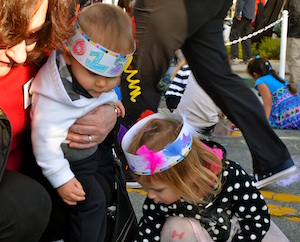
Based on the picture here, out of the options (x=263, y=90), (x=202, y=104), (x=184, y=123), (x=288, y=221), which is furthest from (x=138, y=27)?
(x=263, y=90)

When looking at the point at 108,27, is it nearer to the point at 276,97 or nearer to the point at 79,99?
the point at 79,99

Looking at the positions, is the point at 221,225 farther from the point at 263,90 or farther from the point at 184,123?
the point at 263,90

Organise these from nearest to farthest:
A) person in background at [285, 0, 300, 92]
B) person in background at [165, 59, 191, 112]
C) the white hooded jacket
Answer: the white hooded jacket
person in background at [165, 59, 191, 112]
person in background at [285, 0, 300, 92]

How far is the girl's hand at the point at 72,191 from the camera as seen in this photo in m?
1.84

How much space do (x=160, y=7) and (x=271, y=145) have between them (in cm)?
109

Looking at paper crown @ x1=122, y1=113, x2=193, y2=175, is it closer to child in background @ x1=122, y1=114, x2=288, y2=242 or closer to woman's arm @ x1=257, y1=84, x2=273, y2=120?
child in background @ x1=122, y1=114, x2=288, y2=242

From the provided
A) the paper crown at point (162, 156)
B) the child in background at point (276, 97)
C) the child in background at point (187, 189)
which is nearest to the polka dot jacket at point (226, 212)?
the child in background at point (187, 189)

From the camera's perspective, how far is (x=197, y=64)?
3119 mm

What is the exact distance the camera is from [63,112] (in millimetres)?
1840

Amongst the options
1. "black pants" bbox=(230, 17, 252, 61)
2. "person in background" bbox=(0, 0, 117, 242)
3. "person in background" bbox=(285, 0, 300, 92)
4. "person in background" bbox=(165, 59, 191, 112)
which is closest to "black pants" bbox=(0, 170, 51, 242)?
"person in background" bbox=(0, 0, 117, 242)

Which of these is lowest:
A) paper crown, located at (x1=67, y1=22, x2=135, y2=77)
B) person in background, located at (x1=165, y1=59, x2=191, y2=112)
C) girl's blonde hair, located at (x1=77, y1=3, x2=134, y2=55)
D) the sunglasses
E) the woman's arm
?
the woman's arm

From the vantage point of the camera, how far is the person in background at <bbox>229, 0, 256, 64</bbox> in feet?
31.9

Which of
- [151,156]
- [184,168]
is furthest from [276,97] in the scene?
[151,156]

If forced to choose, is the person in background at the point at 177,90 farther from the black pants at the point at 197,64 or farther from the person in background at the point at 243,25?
the person in background at the point at 243,25
